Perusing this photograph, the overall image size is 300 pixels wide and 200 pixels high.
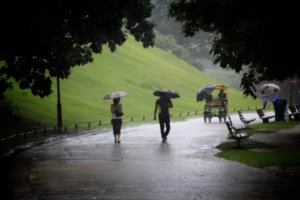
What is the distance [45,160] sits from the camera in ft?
52.1

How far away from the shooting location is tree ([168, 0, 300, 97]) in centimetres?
1384

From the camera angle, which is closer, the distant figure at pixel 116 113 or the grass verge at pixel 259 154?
the grass verge at pixel 259 154

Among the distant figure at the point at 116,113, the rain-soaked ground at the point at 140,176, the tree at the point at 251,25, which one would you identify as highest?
the tree at the point at 251,25

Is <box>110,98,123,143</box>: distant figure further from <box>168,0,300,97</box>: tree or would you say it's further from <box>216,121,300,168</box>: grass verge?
<box>216,121,300,168</box>: grass verge

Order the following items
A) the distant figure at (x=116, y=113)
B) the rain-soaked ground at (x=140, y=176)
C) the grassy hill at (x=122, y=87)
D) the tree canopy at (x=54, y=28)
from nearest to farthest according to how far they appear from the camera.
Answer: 1. the rain-soaked ground at (x=140, y=176)
2. the tree canopy at (x=54, y=28)
3. the distant figure at (x=116, y=113)
4. the grassy hill at (x=122, y=87)

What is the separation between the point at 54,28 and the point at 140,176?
9277mm

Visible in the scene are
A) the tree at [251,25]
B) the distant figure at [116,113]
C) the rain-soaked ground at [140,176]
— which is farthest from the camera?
the distant figure at [116,113]

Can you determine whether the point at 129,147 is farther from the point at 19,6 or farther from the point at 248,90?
the point at 19,6

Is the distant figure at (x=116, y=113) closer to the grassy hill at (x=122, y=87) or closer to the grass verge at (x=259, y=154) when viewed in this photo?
the grass verge at (x=259, y=154)

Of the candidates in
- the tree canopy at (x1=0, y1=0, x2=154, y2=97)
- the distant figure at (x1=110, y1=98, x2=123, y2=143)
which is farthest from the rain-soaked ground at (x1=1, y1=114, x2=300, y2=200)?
the tree canopy at (x1=0, y1=0, x2=154, y2=97)

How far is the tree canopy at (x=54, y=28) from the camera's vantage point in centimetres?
1798

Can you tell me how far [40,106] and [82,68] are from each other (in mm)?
18893

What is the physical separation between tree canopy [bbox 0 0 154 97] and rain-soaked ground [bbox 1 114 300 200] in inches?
147

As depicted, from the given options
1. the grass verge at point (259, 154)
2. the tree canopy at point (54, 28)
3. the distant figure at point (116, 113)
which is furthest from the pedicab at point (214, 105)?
the grass verge at point (259, 154)
